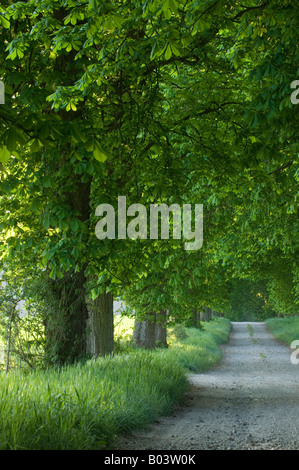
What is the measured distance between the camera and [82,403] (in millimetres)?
6066

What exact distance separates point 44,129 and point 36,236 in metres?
4.08

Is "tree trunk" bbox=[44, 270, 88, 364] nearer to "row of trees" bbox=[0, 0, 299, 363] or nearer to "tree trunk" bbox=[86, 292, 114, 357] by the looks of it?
"row of trees" bbox=[0, 0, 299, 363]

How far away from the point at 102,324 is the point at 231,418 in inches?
204

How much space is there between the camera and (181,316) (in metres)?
17.6

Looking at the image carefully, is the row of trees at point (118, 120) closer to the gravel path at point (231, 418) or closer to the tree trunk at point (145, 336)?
the gravel path at point (231, 418)

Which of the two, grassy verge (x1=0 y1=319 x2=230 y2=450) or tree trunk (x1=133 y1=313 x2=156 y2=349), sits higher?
grassy verge (x1=0 y1=319 x2=230 y2=450)

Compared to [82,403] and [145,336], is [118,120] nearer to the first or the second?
[82,403]

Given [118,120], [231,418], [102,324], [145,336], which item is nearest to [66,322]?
[231,418]

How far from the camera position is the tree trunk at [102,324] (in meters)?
13.0

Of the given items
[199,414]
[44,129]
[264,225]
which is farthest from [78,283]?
[264,225]

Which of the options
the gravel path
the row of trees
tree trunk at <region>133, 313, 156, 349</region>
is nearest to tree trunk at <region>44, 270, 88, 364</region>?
the row of trees

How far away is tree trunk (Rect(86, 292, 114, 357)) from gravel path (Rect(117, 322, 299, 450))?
2491 mm

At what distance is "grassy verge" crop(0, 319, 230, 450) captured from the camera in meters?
4.93
